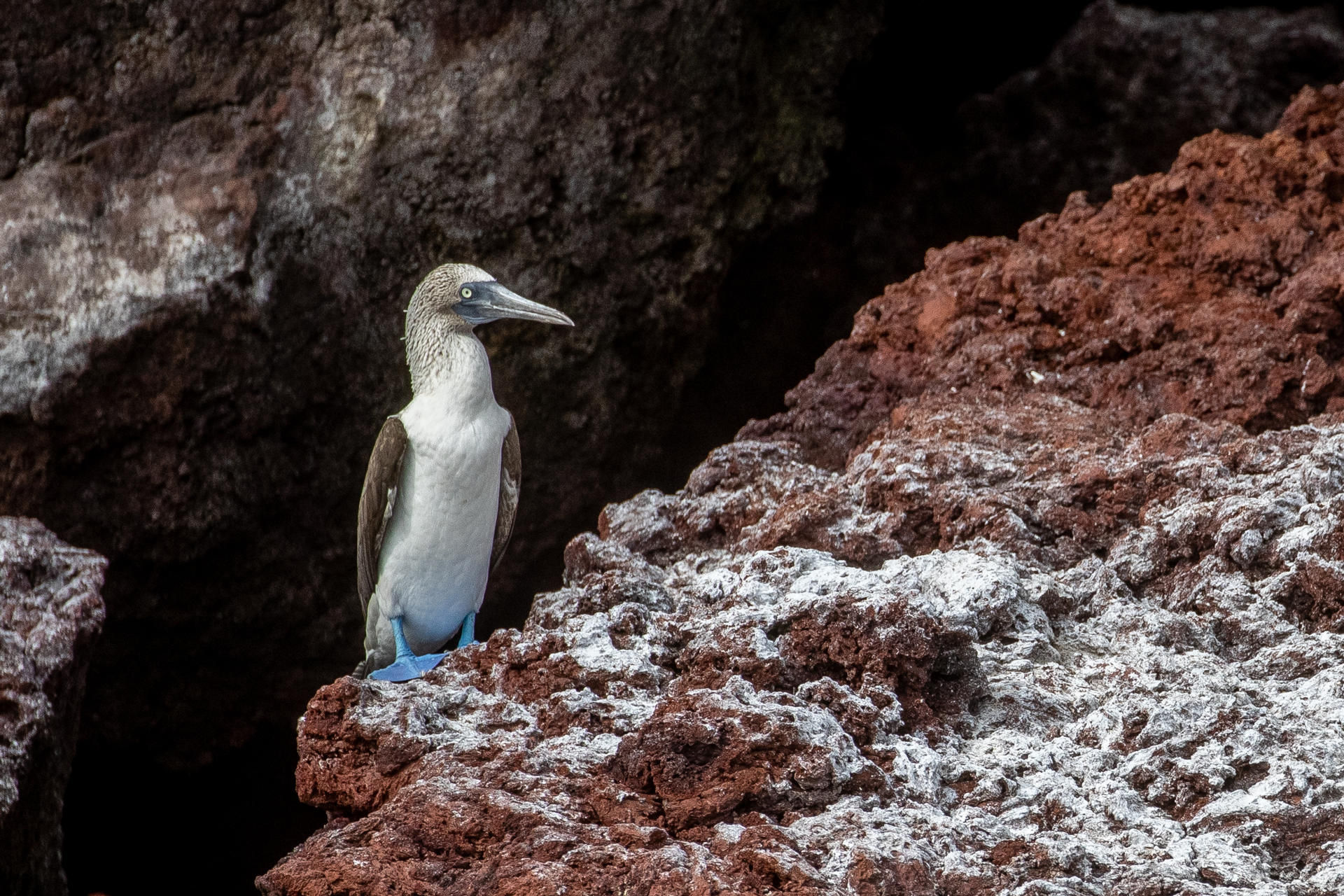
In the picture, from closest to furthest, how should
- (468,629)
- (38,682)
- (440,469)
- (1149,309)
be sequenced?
(38,682) → (1149,309) → (440,469) → (468,629)

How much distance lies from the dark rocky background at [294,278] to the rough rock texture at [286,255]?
0.5 inches

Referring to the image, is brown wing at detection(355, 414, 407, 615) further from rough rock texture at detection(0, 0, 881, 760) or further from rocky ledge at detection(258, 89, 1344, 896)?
rough rock texture at detection(0, 0, 881, 760)

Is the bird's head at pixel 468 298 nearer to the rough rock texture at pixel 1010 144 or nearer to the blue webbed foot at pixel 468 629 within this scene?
the blue webbed foot at pixel 468 629

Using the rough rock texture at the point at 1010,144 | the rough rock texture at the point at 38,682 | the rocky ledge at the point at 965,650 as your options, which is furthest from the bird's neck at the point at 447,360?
the rough rock texture at the point at 1010,144

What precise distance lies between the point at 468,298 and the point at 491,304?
0.07 metres

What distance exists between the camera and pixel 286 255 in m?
5.31

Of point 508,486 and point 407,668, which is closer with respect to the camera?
point 407,668

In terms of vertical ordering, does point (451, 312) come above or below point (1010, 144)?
below

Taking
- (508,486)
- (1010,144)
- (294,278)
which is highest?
(1010,144)

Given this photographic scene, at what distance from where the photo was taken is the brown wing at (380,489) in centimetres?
402

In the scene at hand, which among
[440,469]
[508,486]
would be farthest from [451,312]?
[508,486]

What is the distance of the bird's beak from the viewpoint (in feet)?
13.1

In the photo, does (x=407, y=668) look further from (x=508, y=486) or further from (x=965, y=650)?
(x=965, y=650)

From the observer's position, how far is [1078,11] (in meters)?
8.56
